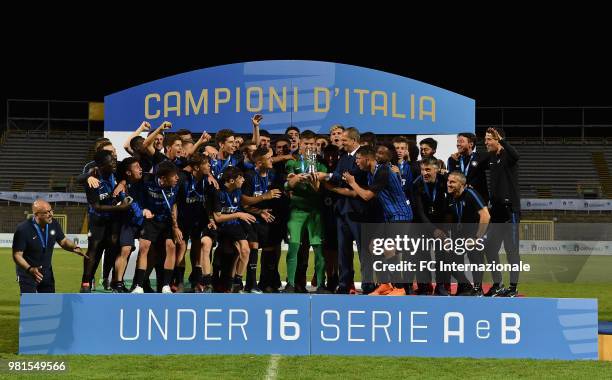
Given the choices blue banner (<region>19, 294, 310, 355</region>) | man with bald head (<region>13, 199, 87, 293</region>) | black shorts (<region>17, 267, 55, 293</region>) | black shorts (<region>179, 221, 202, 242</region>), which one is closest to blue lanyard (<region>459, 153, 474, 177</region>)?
blue banner (<region>19, 294, 310, 355</region>)

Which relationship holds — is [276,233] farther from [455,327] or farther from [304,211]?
[455,327]

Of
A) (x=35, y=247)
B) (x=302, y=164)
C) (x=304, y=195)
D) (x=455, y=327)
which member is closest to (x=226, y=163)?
(x=302, y=164)

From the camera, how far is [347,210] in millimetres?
9344

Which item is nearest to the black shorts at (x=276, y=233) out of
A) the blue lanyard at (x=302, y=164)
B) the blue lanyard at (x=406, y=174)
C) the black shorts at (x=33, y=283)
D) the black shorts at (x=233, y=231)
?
the black shorts at (x=233, y=231)

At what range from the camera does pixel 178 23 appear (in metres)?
39.2

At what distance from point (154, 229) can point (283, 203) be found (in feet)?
5.16

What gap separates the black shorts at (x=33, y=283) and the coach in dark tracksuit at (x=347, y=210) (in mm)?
3169

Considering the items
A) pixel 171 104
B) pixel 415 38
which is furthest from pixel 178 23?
pixel 171 104

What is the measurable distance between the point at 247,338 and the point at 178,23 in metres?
32.3

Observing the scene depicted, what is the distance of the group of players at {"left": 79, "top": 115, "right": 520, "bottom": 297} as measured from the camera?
905cm

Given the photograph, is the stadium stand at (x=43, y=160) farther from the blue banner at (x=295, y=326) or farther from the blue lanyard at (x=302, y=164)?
the blue banner at (x=295, y=326)

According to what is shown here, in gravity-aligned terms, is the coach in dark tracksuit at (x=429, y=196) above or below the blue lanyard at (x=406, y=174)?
below

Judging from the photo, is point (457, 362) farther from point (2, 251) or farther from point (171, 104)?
point (2, 251)

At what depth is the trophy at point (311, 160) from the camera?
30.9 ft
